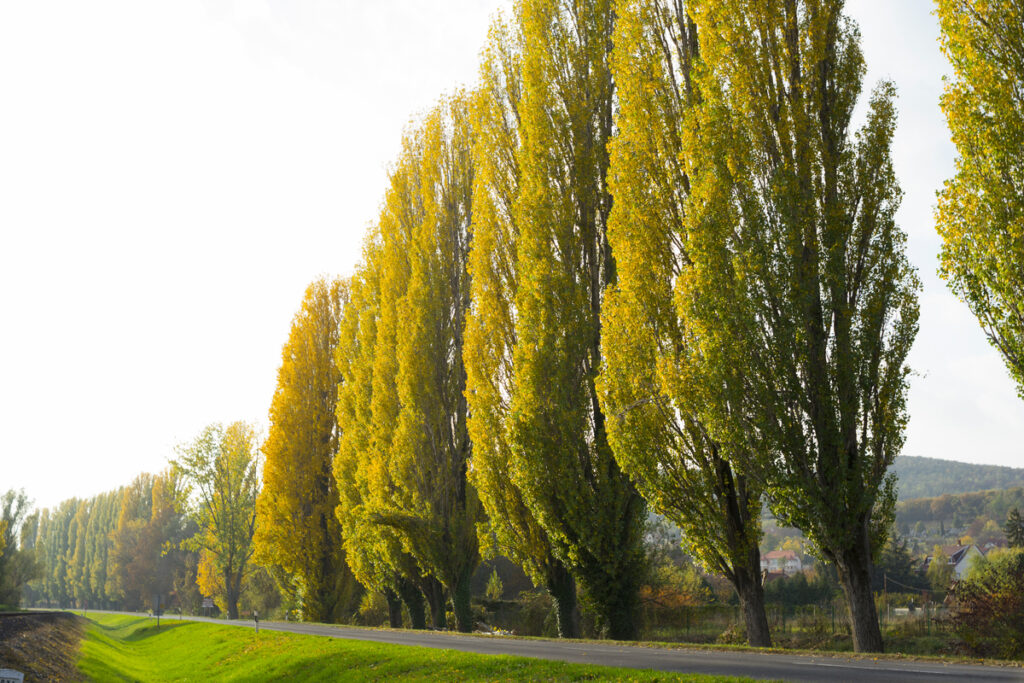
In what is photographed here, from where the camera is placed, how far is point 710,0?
51.5 feet

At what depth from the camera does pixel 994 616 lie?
68.5 ft

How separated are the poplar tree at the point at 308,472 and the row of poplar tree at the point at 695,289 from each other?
35.1 feet

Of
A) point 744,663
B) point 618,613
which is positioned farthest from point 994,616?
point 744,663

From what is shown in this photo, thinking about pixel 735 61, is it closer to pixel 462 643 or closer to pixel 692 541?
pixel 692 541

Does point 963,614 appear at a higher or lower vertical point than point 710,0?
lower

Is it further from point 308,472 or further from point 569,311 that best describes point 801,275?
point 308,472

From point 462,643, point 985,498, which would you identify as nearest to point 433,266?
point 462,643

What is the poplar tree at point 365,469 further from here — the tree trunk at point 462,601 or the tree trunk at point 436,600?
the tree trunk at point 462,601

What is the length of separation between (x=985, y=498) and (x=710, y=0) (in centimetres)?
15971

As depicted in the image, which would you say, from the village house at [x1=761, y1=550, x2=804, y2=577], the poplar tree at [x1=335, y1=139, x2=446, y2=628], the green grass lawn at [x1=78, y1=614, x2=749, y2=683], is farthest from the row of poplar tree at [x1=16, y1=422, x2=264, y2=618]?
the village house at [x1=761, y1=550, x2=804, y2=577]

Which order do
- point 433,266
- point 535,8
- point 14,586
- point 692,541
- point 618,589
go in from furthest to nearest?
1. point 14,586
2. point 433,266
3. point 535,8
4. point 618,589
5. point 692,541

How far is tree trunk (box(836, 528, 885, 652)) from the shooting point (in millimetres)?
13477

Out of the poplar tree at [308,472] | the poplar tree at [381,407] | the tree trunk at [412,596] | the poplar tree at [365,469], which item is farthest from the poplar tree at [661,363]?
the poplar tree at [308,472]

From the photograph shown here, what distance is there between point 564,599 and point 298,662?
718 centimetres
